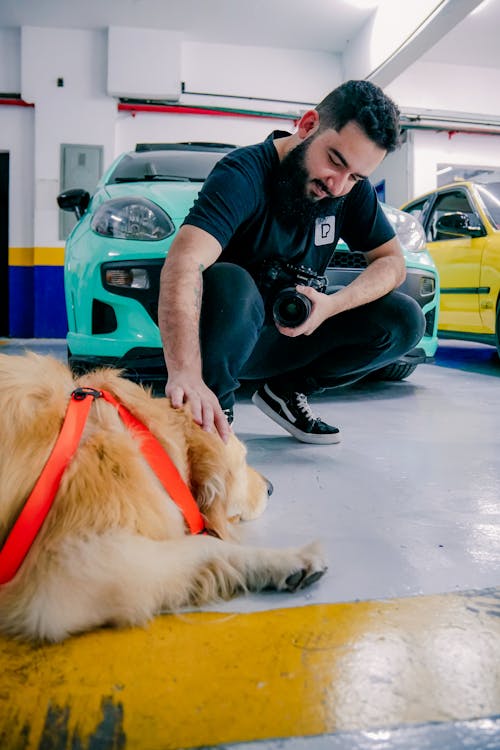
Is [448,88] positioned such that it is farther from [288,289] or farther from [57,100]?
[288,289]

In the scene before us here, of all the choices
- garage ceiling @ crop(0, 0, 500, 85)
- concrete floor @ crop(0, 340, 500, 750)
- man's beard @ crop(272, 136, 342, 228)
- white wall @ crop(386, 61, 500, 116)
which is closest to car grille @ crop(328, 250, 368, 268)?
man's beard @ crop(272, 136, 342, 228)

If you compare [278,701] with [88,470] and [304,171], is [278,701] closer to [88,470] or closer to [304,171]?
[88,470]

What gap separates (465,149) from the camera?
9367mm

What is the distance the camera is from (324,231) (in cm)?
207

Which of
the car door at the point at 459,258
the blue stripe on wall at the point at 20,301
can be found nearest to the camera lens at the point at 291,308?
the car door at the point at 459,258

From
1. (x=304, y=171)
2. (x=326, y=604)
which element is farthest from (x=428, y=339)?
(x=326, y=604)

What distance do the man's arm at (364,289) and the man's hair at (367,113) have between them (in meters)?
0.47

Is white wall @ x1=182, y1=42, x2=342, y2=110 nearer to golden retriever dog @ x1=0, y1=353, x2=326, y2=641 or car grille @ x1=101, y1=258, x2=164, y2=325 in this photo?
car grille @ x1=101, y1=258, x2=164, y2=325

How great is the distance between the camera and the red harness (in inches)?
34.4

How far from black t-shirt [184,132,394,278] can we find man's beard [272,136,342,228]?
0.02 m

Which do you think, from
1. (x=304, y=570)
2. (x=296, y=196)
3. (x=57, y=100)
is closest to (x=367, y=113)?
(x=296, y=196)

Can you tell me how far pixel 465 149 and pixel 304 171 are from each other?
871 cm

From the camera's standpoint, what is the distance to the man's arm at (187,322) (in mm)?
1288

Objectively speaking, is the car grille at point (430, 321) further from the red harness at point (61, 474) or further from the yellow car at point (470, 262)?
the red harness at point (61, 474)
